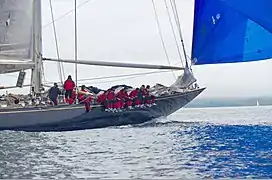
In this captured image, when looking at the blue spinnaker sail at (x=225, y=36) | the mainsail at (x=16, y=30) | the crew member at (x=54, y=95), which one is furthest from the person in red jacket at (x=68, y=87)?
the blue spinnaker sail at (x=225, y=36)

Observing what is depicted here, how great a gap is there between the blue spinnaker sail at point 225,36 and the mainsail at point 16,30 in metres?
7.21

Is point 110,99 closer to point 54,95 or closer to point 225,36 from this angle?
point 54,95

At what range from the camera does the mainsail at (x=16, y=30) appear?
997 inches

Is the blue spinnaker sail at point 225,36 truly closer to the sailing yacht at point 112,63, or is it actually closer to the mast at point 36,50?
the sailing yacht at point 112,63

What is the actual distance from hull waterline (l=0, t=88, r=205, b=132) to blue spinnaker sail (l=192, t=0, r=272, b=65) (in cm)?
299

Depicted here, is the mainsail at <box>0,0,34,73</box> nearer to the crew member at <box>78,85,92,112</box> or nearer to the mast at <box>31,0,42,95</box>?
the mast at <box>31,0,42,95</box>

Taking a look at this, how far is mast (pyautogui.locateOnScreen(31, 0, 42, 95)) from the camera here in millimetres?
25266

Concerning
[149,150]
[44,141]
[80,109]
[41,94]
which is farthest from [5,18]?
[149,150]

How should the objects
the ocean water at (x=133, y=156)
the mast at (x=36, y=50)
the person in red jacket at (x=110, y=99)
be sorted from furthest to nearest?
the mast at (x=36, y=50) → the person in red jacket at (x=110, y=99) → the ocean water at (x=133, y=156)

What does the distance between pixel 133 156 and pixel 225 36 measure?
12165 mm

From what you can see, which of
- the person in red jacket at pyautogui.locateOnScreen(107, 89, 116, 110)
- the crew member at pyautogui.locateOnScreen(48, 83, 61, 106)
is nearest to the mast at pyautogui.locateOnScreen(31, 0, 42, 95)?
the crew member at pyautogui.locateOnScreen(48, 83, 61, 106)

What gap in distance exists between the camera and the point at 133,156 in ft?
50.3

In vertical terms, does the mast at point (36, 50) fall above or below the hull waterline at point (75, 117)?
above

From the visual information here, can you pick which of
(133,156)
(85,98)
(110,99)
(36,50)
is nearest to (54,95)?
(85,98)
